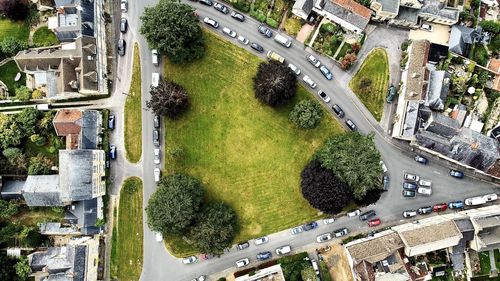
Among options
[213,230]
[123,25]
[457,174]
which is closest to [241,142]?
[213,230]

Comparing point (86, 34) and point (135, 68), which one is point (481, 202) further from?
point (86, 34)

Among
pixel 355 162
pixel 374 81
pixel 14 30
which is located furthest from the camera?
pixel 14 30

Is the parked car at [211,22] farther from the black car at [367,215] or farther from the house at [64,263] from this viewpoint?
the house at [64,263]

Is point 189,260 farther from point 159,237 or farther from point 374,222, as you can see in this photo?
point 374,222

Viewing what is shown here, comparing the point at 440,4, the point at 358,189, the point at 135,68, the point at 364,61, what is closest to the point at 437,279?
the point at 358,189

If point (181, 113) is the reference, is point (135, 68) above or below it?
above

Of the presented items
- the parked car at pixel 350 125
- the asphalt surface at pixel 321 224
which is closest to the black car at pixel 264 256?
the asphalt surface at pixel 321 224
